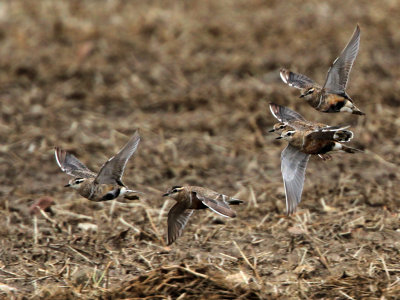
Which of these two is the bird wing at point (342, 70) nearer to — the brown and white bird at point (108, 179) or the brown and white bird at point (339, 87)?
the brown and white bird at point (339, 87)

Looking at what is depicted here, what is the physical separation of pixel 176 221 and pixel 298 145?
1023 millimetres

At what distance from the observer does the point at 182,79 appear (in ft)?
35.6

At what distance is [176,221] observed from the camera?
18.5 ft

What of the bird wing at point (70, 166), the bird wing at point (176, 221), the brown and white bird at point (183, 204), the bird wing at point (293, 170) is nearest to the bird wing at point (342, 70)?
the bird wing at point (293, 170)

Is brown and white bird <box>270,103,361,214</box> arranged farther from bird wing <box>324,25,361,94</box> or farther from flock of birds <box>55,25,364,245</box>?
bird wing <box>324,25,361,94</box>

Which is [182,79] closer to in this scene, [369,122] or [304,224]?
[369,122]

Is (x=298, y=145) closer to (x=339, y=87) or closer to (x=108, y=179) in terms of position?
(x=339, y=87)

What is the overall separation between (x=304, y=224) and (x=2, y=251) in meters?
2.53

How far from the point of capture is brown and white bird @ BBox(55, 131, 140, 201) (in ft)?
16.7

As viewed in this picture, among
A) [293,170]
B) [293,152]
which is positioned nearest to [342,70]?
[293,152]

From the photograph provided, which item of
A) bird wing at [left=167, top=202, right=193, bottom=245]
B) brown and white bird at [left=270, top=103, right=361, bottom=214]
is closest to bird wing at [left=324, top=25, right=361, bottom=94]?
brown and white bird at [left=270, top=103, right=361, bottom=214]

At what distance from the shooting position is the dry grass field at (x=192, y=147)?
588 centimetres

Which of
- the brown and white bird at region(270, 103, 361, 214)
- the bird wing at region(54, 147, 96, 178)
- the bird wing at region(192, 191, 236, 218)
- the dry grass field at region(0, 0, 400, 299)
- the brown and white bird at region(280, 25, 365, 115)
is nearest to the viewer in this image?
the bird wing at region(192, 191, 236, 218)

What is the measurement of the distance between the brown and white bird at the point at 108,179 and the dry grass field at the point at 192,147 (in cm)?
60
